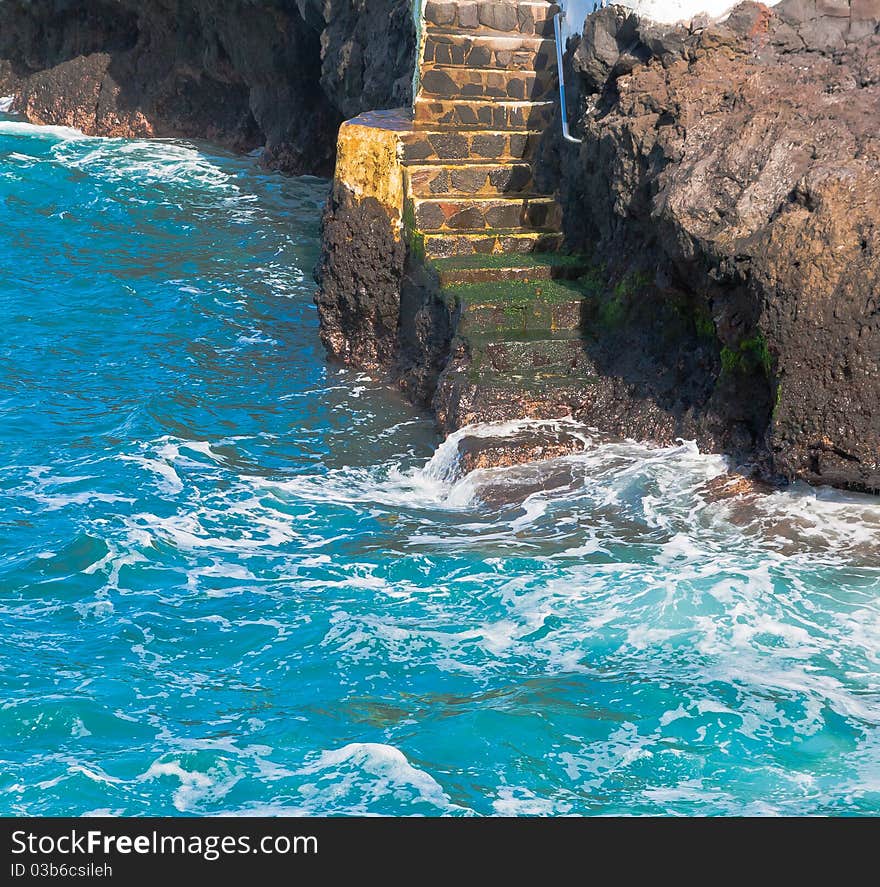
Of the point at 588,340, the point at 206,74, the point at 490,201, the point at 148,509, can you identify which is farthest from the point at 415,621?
the point at 206,74

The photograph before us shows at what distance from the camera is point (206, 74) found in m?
16.7

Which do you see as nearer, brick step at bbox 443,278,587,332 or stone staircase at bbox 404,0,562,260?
brick step at bbox 443,278,587,332

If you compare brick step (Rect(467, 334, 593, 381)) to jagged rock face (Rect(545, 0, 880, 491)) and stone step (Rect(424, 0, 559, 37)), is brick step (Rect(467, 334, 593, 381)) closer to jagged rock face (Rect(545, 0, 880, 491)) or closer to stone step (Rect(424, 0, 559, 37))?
jagged rock face (Rect(545, 0, 880, 491))

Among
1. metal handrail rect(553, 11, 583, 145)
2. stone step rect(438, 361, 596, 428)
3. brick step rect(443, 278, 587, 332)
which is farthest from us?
metal handrail rect(553, 11, 583, 145)

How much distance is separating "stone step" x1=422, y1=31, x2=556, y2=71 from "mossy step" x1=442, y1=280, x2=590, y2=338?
2.15 metres

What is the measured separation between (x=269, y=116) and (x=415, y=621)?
434 inches

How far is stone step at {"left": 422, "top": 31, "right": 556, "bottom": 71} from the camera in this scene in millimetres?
9539

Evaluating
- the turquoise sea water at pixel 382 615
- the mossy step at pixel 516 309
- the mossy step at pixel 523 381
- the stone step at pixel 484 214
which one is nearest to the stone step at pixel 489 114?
the stone step at pixel 484 214

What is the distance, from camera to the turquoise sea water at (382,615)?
476 centimetres

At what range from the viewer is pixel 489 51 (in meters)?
9.65

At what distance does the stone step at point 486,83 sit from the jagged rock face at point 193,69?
3.32 m

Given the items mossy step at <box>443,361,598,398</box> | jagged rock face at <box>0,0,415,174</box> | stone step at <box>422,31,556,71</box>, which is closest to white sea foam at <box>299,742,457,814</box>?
mossy step at <box>443,361,598,398</box>

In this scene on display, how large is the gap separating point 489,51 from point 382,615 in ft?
17.3

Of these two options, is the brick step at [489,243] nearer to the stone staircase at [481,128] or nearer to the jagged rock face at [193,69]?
the stone staircase at [481,128]
